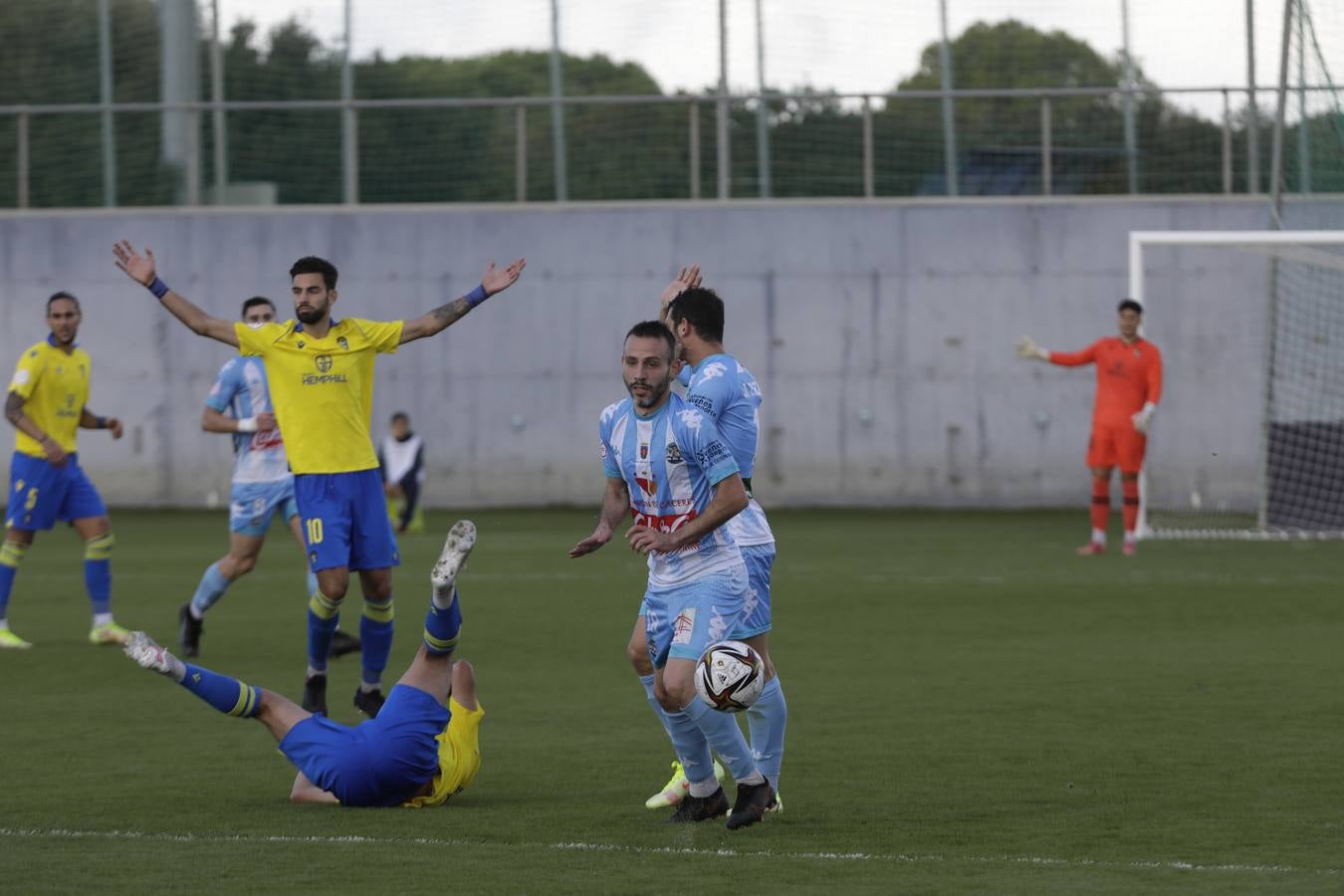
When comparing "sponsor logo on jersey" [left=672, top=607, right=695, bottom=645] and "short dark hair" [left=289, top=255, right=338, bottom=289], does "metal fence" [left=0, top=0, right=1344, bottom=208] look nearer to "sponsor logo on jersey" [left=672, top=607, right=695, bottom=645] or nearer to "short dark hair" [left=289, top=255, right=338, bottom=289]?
"short dark hair" [left=289, top=255, right=338, bottom=289]

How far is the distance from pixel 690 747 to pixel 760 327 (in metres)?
20.2

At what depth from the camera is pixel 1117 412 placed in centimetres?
1922

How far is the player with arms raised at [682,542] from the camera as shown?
661 centimetres

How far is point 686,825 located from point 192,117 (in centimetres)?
2279

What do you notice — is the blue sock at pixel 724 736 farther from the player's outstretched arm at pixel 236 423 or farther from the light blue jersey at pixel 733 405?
the player's outstretched arm at pixel 236 423

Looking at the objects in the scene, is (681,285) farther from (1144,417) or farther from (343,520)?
(1144,417)

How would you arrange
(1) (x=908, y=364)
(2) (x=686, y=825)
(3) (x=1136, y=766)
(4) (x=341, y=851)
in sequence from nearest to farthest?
(4) (x=341, y=851) < (2) (x=686, y=825) < (3) (x=1136, y=766) < (1) (x=908, y=364)

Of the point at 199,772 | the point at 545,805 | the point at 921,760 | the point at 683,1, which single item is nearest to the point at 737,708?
the point at 545,805

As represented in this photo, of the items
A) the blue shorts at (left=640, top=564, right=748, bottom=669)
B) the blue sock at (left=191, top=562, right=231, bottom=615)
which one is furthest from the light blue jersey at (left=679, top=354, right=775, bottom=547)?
the blue sock at (left=191, top=562, right=231, bottom=615)

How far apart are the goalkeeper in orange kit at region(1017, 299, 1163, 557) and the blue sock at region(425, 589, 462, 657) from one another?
40.7ft

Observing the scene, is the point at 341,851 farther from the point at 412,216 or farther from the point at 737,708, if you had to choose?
the point at 412,216

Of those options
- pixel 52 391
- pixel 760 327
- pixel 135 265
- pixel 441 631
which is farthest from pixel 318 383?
pixel 760 327

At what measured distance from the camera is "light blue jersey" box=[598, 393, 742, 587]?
6684mm

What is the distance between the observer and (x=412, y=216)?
2717 cm
